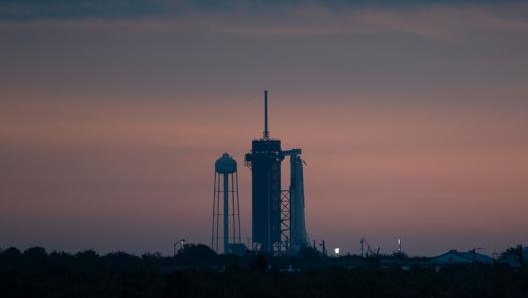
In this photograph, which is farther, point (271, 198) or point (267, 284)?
point (271, 198)

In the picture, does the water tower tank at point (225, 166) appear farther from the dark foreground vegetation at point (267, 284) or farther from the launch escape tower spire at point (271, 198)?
the dark foreground vegetation at point (267, 284)

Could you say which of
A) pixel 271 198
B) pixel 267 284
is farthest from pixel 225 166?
pixel 267 284

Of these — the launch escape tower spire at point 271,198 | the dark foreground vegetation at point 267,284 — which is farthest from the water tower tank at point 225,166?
the dark foreground vegetation at point 267,284

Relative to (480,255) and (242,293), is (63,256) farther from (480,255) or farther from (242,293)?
(480,255)

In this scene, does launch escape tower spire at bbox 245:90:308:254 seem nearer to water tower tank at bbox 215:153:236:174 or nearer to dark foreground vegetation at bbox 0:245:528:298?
water tower tank at bbox 215:153:236:174

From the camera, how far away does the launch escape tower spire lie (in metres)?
189

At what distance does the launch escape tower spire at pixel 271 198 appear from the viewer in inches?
7446

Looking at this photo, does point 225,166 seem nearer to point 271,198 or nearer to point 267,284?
point 271,198

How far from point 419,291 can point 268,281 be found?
994 cm

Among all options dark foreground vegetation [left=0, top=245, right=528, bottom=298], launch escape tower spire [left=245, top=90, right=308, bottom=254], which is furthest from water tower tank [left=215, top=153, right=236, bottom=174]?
dark foreground vegetation [left=0, top=245, right=528, bottom=298]

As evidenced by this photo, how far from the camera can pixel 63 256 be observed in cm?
12588

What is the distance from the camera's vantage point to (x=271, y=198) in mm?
193125

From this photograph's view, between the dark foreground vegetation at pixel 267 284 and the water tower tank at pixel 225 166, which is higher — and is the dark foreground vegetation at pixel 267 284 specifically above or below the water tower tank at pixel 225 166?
below

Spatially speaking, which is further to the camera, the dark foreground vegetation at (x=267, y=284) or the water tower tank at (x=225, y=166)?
the water tower tank at (x=225, y=166)
